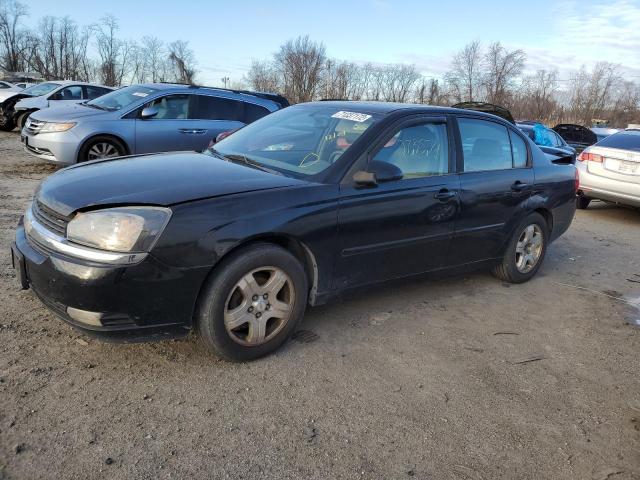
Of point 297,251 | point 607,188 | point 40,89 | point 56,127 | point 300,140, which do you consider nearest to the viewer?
point 297,251

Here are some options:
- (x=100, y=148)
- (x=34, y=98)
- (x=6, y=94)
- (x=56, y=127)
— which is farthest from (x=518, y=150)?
(x=6, y=94)

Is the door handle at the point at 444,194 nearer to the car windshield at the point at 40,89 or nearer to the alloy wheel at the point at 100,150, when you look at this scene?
Answer: the alloy wheel at the point at 100,150

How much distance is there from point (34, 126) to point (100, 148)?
1.31 metres

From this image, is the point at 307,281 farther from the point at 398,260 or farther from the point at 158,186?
the point at 158,186

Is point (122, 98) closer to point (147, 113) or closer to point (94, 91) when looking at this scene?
point (147, 113)

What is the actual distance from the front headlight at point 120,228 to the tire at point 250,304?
0.42m

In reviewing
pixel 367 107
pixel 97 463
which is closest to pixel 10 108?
pixel 367 107

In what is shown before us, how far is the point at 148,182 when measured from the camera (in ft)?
10.3

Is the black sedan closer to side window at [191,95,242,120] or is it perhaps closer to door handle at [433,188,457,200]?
door handle at [433,188,457,200]

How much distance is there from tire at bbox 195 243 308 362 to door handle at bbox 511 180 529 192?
2438 mm

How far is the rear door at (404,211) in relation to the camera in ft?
11.7

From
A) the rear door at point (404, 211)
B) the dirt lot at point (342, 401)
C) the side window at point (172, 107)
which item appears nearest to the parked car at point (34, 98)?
the side window at point (172, 107)

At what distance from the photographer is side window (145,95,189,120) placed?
8.66 metres

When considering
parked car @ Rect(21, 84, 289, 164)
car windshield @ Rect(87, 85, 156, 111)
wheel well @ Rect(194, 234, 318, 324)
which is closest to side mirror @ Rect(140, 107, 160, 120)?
parked car @ Rect(21, 84, 289, 164)
